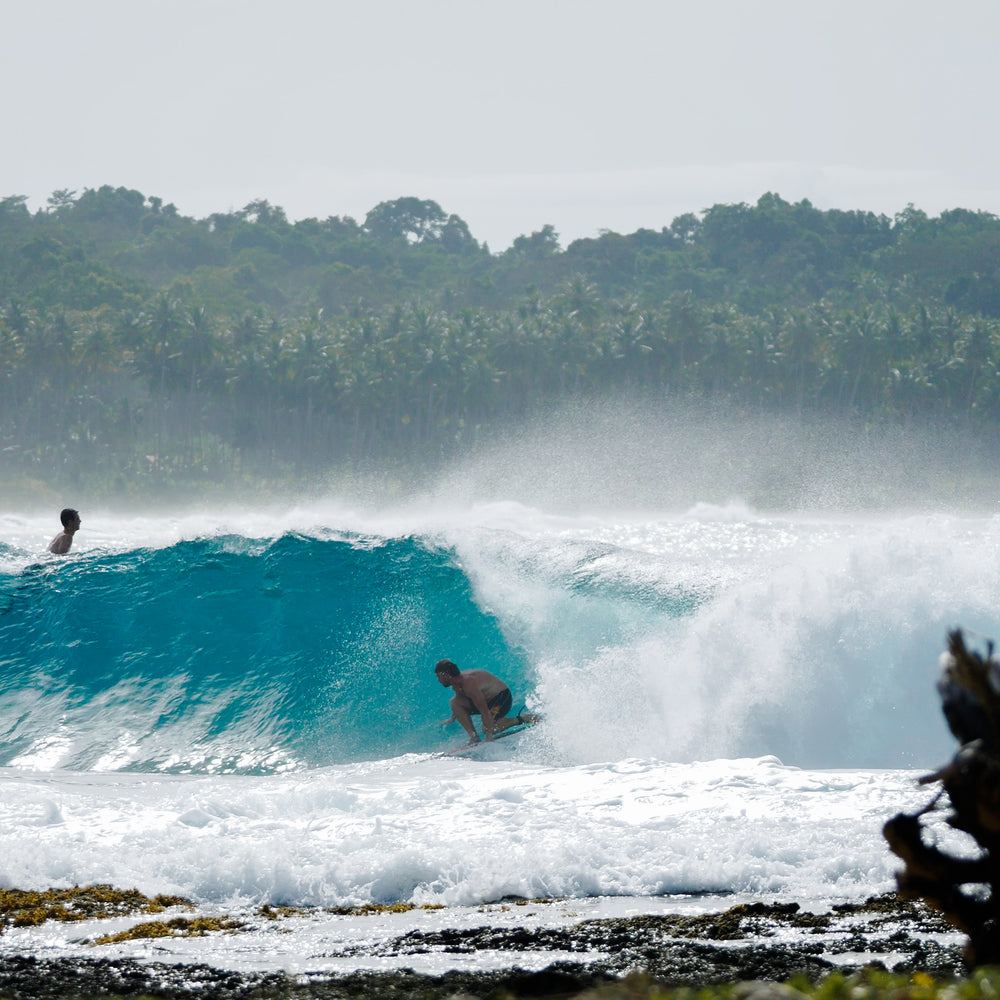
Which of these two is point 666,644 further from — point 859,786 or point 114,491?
point 114,491

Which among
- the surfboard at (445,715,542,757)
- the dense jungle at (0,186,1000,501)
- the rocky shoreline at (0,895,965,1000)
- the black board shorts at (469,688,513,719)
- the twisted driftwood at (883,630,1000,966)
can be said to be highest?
the dense jungle at (0,186,1000,501)

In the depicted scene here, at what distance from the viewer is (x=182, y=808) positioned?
894cm

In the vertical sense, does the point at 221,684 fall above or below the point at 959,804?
below

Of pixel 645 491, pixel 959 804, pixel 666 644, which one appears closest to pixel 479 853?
pixel 959 804

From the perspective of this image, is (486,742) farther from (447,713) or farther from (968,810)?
(968,810)

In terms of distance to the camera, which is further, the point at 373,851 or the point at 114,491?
the point at 114,491

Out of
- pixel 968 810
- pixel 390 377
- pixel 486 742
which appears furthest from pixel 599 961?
pixel 390 377

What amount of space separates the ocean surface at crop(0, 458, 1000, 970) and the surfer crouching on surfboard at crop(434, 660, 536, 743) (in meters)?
0.29

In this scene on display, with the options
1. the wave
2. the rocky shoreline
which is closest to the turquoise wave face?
the wave

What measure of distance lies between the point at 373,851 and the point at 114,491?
63.8 m

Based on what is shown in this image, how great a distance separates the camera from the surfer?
51.1 feet

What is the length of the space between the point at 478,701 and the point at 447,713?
1458mm

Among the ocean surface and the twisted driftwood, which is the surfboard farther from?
the twisted driftwood

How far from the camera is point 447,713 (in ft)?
43.8
